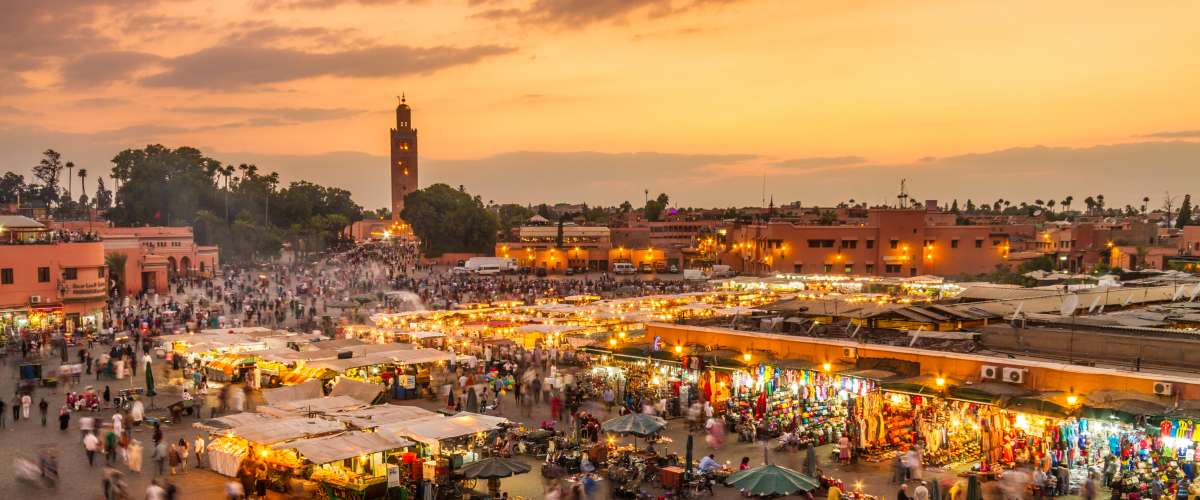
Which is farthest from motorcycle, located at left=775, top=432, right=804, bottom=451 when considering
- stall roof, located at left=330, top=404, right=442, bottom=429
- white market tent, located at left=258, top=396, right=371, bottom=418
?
white market tent, located at left=258, top=396, right=371, bottom=418

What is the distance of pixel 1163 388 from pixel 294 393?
590 inches

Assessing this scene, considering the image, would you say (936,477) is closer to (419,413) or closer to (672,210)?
(419,413)

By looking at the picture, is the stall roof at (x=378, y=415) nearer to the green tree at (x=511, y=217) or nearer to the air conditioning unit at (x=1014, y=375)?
the air conditioning unit at (x=1014, y=375)

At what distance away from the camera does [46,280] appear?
32.6 metres

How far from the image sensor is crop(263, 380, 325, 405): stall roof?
17312 millimetres

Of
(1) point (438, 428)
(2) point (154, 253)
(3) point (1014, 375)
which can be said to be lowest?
(1) point (438, 428)

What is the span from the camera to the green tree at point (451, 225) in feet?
277

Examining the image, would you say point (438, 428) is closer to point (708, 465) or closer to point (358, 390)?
point (708, 465)

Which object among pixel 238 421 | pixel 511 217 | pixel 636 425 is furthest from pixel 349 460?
pixel 511 217

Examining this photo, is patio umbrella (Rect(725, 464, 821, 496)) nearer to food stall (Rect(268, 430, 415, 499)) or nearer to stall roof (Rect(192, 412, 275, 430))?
food stall (Rect(268, 430, 415, 499))

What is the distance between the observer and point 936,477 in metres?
13.3

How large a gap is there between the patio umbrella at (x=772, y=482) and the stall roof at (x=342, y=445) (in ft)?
16.2

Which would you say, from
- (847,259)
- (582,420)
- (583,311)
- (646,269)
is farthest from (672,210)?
(582,420)

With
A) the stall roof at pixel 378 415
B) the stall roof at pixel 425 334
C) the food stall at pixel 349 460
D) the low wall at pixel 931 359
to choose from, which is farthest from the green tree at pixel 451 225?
the food stall at pixel 349 460
